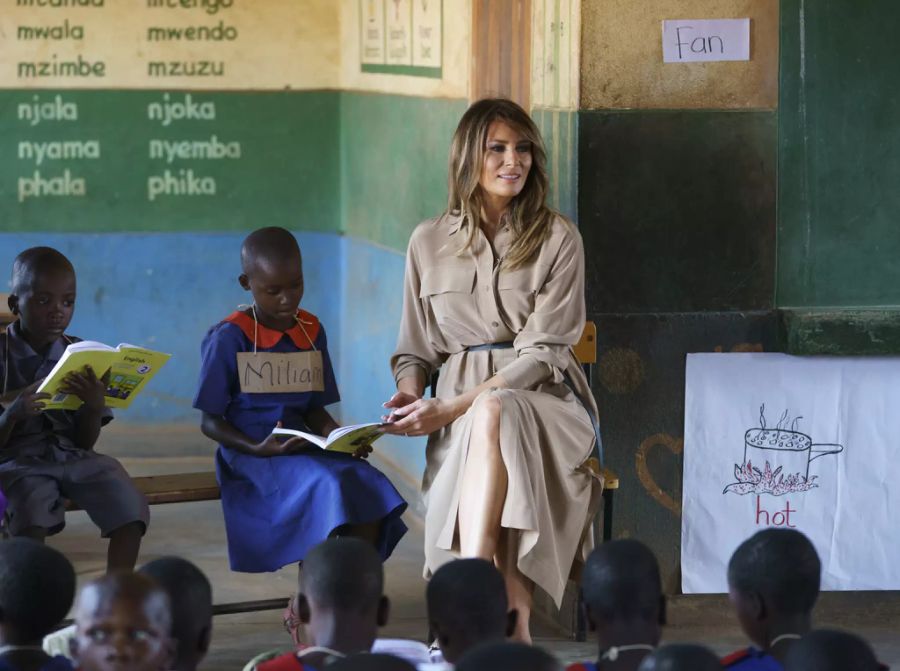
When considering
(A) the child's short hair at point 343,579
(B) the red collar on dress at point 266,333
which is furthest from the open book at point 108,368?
(A) the child's short hair at point 343,579

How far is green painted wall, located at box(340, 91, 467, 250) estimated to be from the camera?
6.04 metres

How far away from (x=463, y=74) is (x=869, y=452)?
1.99m

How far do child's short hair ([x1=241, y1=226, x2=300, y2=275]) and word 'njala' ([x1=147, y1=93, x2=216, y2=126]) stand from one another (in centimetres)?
299

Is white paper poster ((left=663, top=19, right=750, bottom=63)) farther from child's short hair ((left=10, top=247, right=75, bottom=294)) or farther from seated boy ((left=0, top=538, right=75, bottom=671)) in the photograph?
seated boy ((left=0, top=538, right=75, bottom=671))

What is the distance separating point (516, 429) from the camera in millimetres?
4266

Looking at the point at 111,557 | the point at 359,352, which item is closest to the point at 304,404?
the point at 111,557

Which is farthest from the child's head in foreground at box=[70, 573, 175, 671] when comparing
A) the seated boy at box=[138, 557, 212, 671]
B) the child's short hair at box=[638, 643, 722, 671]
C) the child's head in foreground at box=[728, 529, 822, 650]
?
the child's head in foreground at box=[728, 529, 822, 650]

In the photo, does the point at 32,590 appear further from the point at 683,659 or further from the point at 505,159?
the point at 505,159

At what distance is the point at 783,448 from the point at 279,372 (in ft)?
5.24

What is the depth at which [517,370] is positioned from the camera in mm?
4426

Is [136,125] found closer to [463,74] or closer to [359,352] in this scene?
[359,352]

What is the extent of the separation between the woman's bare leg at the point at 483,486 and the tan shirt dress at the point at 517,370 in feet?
0.09

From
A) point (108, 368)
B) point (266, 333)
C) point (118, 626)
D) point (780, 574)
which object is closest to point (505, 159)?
point (266, 333)

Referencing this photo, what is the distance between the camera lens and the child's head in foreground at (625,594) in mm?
2859
